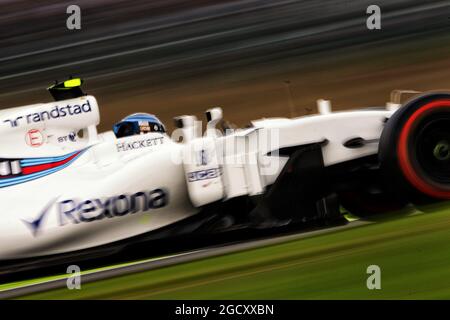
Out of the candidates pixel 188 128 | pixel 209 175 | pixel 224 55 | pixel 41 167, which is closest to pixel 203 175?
pixel 209 175

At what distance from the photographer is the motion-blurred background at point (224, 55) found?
1014 centimetres

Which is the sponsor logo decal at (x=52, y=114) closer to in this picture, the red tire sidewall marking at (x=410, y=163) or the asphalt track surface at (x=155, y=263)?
the asphalt track surface at (x=155, y=263)

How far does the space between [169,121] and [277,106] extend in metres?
1.54

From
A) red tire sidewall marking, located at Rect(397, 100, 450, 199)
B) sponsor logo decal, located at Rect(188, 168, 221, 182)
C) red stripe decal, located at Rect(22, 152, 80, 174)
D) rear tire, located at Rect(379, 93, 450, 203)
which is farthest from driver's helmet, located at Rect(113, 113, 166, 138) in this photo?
red tire sidewall marking, located at Rect(397, 100, 450, 199)

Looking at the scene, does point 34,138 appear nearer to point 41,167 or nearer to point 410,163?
point 41,167

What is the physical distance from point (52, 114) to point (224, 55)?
553cm

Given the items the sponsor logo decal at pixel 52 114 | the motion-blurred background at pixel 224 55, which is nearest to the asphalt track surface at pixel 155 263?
the sponsor logo decal at pixel 52 114

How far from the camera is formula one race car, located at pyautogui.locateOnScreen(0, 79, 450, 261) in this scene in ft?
15.3

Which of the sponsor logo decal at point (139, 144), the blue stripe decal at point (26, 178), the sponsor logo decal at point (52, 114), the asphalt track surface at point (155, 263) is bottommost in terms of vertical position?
the asphalt track surface at point (155, 263)

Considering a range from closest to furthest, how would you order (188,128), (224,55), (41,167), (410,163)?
(410,163)
(41,167)
(188,128)
(224,55)

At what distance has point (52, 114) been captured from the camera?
16.4 ft
